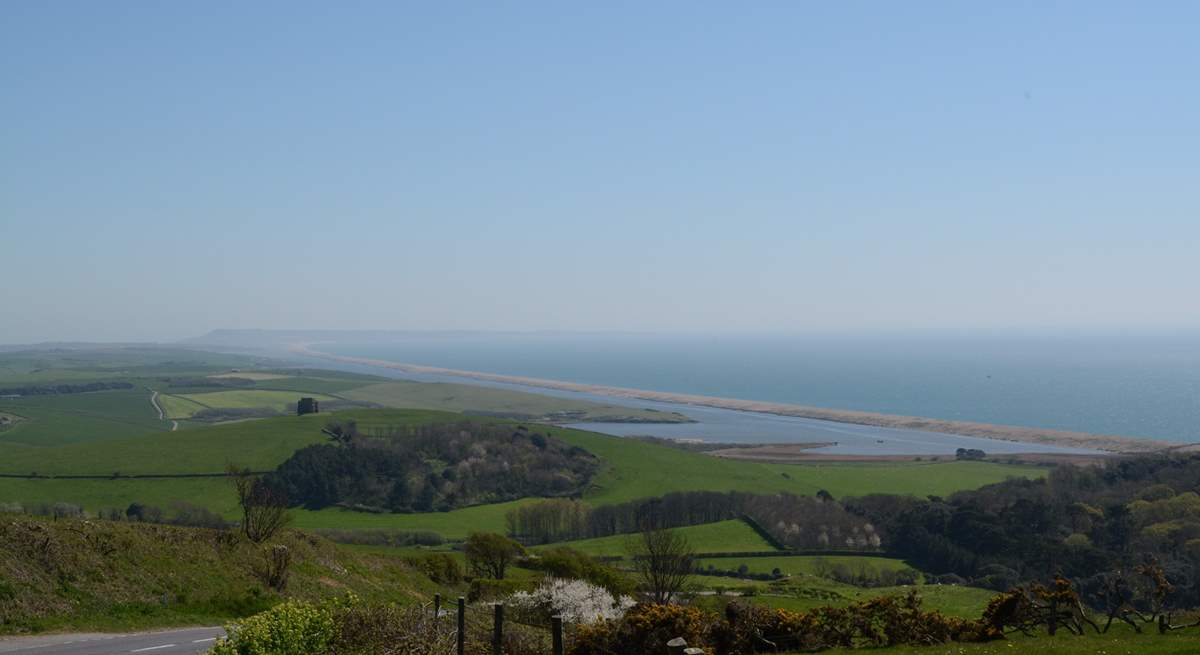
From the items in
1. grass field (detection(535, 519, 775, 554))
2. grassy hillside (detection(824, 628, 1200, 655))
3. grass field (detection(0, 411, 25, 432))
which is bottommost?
grass field (detection(535, 519, 775, 554))

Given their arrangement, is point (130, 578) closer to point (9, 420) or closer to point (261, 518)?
point (261, 518)

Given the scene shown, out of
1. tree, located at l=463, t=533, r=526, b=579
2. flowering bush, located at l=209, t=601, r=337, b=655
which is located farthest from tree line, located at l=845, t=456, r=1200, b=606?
flowering bush, located at l=209, t=601, r=337, b=655

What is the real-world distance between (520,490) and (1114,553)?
7621 centimetres

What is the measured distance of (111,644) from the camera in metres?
23.7

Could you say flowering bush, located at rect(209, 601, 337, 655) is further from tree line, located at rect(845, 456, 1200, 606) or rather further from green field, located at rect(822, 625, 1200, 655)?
tree line, located at rect(845, 456, 1200, 606)

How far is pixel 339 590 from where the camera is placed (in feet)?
118

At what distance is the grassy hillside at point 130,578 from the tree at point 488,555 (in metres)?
14.2

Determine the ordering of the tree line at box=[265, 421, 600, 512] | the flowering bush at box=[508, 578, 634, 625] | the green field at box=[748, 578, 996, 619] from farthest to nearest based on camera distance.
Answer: the tree line at box=[265, 421, 600, 512]
the green field at box=[748, 578, 996, 619]
the flowering bush at box=[508, 578, 634, 625]

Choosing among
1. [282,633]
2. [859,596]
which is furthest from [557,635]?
[859,596]

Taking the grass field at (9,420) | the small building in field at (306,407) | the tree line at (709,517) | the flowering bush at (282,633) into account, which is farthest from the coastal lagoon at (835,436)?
the flowering bush at (282,633)

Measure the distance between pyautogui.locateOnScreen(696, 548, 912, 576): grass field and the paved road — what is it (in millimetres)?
57532

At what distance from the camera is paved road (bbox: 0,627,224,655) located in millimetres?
22594

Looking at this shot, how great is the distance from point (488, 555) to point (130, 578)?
25560 mm

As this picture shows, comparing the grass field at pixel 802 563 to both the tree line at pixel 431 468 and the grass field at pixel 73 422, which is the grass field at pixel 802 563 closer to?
the tree line at pixel 431 468
